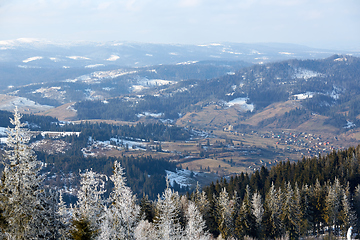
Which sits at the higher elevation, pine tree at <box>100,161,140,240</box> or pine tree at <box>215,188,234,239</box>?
pine tree at <box>100,161,140,240</box>

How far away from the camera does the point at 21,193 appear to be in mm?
27219

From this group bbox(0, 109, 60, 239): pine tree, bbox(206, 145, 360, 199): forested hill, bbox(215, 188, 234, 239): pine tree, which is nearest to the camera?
bbox(0, 109, 60, 239): pine tree

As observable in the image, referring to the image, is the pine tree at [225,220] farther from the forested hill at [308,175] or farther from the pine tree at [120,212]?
the pine tree at [120,212]

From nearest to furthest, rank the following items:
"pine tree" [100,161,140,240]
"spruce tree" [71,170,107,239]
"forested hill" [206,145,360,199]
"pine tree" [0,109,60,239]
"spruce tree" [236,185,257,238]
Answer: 1. "pine tree" [0,109,60,239]
2. "spruce tree" [71,170,107,239]
3. "pine tree" [100,161,140,240]
4. "spruce tree" [236,185,257,238]
5. "forested hill" [206,145,360,199]

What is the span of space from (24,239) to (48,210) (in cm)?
277

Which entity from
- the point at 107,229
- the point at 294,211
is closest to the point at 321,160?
the point at 294,211

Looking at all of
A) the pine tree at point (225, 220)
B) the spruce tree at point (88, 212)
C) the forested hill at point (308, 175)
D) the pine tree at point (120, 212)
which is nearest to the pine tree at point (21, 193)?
the spruce tree at point (88, 212)

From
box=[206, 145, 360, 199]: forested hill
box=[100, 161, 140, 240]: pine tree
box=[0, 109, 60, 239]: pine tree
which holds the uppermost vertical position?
box=[0, 109, 60, 239]: pine tree

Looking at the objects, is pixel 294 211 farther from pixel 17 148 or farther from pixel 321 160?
pixel 17 148

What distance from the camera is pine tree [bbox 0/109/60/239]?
26.9 metres

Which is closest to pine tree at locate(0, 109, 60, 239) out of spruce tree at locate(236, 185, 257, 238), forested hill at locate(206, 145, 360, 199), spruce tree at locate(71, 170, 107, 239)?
spruce tree at locate(71, 170, 107, 239)

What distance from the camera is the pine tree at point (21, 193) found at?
26891mm

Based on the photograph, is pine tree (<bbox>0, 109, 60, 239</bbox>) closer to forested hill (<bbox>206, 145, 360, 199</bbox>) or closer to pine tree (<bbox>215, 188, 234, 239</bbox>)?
pine tree (<bbox>215, 188, 234, 239</bbox>)

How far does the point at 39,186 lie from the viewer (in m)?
28.3
